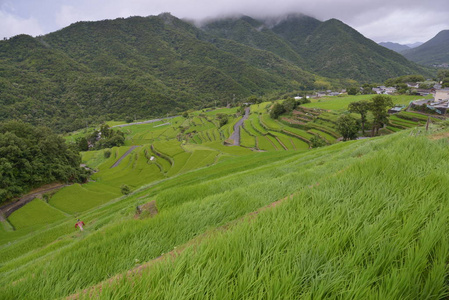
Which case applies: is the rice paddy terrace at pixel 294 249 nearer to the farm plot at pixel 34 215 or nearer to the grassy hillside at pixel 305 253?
the grassy hillside at pixel 305 253

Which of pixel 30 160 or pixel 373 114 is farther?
pixel 373 114

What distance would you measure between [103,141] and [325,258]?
4119 inches

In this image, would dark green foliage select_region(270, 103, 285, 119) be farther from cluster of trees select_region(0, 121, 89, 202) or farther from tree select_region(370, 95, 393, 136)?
cluster of trees select_region(0, 121, 89, 202)

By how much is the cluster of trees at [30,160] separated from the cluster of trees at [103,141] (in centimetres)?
4320

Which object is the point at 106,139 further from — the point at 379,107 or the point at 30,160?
the point at 379,107

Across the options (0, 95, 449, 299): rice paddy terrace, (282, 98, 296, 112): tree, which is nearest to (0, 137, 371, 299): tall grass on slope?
(0, 95, 449, 299): rice paddy terrace

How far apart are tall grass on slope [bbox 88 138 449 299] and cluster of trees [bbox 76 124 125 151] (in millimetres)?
95315

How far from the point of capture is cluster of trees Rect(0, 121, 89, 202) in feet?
101

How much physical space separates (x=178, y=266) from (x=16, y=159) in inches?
1825

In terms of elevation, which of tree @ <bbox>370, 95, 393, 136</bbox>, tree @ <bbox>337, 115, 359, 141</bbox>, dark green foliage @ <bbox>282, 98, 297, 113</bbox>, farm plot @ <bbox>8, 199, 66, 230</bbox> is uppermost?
dark green foliage @ <bbox>282, 98, 297, 113</bbox>

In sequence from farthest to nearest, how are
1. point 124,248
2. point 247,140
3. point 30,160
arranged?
point 247,140 < point 30,160 < point 124,248

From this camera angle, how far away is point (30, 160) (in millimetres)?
35594

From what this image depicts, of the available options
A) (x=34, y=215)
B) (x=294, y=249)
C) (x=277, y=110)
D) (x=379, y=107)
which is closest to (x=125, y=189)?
(x=34, y=215)

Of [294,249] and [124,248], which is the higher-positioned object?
[294,249]
